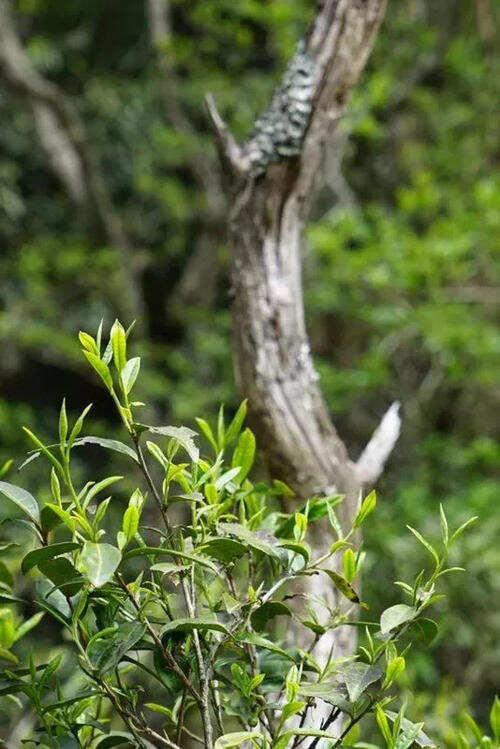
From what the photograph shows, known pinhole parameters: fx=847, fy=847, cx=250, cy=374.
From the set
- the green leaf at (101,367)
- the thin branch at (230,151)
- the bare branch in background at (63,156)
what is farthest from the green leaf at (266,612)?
the bare branch in background at (63,156)

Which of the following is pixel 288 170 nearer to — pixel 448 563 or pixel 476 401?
pixel 448 563

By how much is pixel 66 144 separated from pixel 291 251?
2.49 m

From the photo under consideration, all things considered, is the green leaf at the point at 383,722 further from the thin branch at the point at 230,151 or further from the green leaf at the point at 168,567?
the thin branch at the point at 230,151

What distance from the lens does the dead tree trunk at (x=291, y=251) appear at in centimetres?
101

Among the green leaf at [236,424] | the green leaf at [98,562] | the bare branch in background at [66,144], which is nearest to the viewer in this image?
the green leaf at [98,562]

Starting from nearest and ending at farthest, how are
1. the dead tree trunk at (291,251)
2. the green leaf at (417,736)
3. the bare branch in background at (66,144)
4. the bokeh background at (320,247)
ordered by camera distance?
the green leaf at (417,736), the dead tree trunk at (291,251), the bokeh background at (320,247), the bare branch in background at (66,144)

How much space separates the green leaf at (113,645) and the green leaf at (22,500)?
0.09 metres

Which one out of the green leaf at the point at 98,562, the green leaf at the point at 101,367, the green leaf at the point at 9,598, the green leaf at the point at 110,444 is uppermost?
the green leaf at the point at 101,367

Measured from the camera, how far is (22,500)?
1.85ft

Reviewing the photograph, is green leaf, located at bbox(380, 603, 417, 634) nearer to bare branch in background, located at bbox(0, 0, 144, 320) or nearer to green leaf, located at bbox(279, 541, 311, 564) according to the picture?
green leaf, located at bbox(279, 541, 311, 564)

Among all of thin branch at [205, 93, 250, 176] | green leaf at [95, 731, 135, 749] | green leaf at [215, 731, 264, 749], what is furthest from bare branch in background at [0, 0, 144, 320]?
green leaf at [215, 731, 264, 749]

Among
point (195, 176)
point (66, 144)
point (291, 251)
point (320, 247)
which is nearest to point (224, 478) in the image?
point (291, 251)

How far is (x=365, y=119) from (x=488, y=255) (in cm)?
63

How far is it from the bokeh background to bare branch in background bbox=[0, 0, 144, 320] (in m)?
0.02
